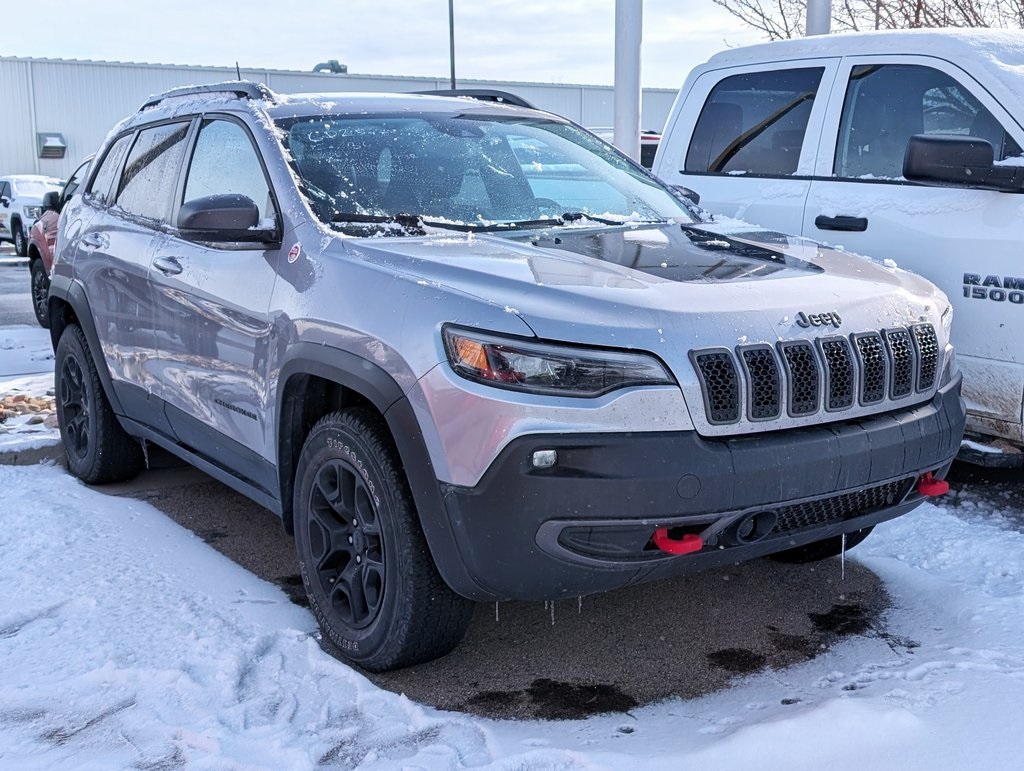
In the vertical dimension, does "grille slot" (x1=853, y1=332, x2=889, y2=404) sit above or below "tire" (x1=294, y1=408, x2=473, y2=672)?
above

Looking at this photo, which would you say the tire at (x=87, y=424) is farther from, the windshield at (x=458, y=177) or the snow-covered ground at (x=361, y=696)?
the windshield at (x=458, y=177)

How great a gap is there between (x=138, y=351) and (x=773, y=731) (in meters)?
3.12

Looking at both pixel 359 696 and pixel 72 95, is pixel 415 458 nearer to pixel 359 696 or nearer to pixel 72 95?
pixel 359 696

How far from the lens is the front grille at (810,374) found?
3049 millimetres

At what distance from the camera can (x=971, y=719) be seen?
3.03 metres

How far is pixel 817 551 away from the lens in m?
4.39

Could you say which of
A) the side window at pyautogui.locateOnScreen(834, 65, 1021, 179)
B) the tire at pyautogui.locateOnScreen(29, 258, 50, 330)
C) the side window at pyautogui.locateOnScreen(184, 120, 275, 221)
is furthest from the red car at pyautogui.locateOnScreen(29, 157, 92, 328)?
the side window at pyautogui.locateOnScreen(834, 65, 1021, 179)

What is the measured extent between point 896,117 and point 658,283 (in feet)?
8.73

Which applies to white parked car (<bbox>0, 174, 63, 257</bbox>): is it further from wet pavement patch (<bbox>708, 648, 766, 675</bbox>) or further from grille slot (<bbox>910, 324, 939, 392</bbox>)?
grille slot (<bbox>910, 324, 939, 392</bbox>)

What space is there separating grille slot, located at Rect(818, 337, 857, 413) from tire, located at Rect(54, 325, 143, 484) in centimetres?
356

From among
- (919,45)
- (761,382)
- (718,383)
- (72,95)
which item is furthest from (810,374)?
(72,95)

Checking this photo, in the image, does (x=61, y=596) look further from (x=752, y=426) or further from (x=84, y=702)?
(x=752, y=426)

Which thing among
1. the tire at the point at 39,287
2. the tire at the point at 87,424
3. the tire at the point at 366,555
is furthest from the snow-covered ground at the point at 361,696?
the tire at the point at 39,287

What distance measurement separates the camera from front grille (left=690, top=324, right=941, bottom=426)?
305 cm
